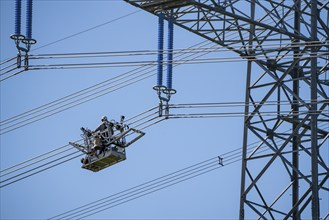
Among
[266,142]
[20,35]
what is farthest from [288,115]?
[20,35]

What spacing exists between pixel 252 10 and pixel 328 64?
11.6 ft

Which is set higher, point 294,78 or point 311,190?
point 294,78

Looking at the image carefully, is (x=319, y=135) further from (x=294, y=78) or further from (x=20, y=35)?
(x=20, y=35)

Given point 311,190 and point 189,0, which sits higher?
point 189,0

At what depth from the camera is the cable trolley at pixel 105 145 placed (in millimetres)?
55562

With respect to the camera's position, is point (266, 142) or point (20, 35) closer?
point (20, 35)

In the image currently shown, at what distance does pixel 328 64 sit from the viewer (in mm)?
58875

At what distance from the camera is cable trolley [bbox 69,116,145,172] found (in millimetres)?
55562

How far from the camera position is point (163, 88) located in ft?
179

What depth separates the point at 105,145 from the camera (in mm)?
55750

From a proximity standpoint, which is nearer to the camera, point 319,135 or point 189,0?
point 189,0

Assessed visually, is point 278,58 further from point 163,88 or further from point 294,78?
point 163,88

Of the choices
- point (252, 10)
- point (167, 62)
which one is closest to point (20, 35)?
point (167, 62)

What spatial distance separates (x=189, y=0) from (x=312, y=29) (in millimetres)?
4013
